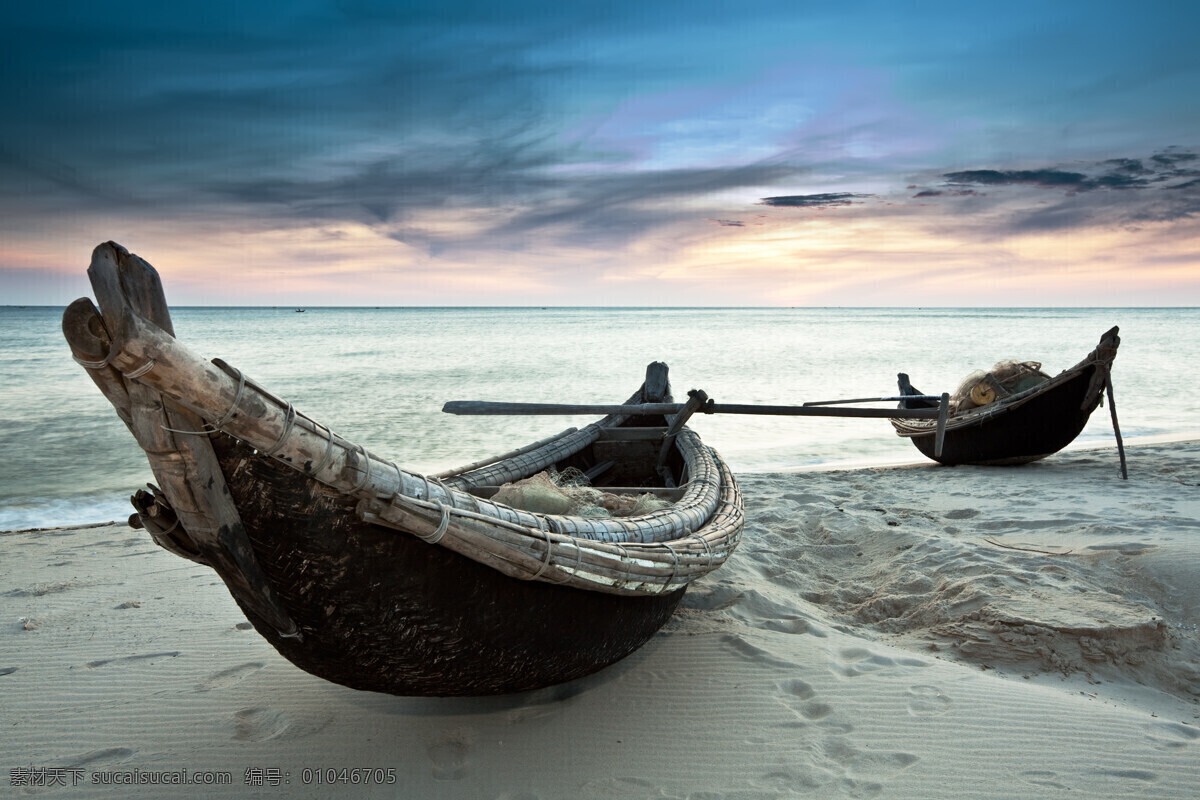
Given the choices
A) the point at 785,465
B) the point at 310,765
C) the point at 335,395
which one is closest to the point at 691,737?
the point at 310,765

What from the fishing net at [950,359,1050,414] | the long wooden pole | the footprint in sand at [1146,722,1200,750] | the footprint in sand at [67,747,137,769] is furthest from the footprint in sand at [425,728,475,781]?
the fishing net at [950,359,1050,414]

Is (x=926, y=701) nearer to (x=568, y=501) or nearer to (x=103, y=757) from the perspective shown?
(x=568, y=501)

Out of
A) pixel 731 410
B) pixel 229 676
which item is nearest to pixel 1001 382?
pixel 731 410

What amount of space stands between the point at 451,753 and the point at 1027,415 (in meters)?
8.19

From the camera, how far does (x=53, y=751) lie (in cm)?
299

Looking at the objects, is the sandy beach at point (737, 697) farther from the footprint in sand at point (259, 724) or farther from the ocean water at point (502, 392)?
the ocean water at point (502, 392)

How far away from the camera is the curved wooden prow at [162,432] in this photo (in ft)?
5.49

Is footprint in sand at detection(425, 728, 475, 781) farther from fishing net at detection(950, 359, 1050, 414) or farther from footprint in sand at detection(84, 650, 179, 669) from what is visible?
fishing net at detection(950, 359, 1050, 414)

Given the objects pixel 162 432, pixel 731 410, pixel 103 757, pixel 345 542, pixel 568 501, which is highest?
pixel 162 432

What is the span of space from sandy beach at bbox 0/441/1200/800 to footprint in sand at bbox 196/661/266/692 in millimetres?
13

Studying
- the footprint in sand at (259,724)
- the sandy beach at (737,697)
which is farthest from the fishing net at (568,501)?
the footprint in sand at (259,724)

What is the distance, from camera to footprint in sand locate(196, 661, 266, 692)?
3500 millimetres

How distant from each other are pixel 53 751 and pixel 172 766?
0.59 metres

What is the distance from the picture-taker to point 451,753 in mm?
2871
